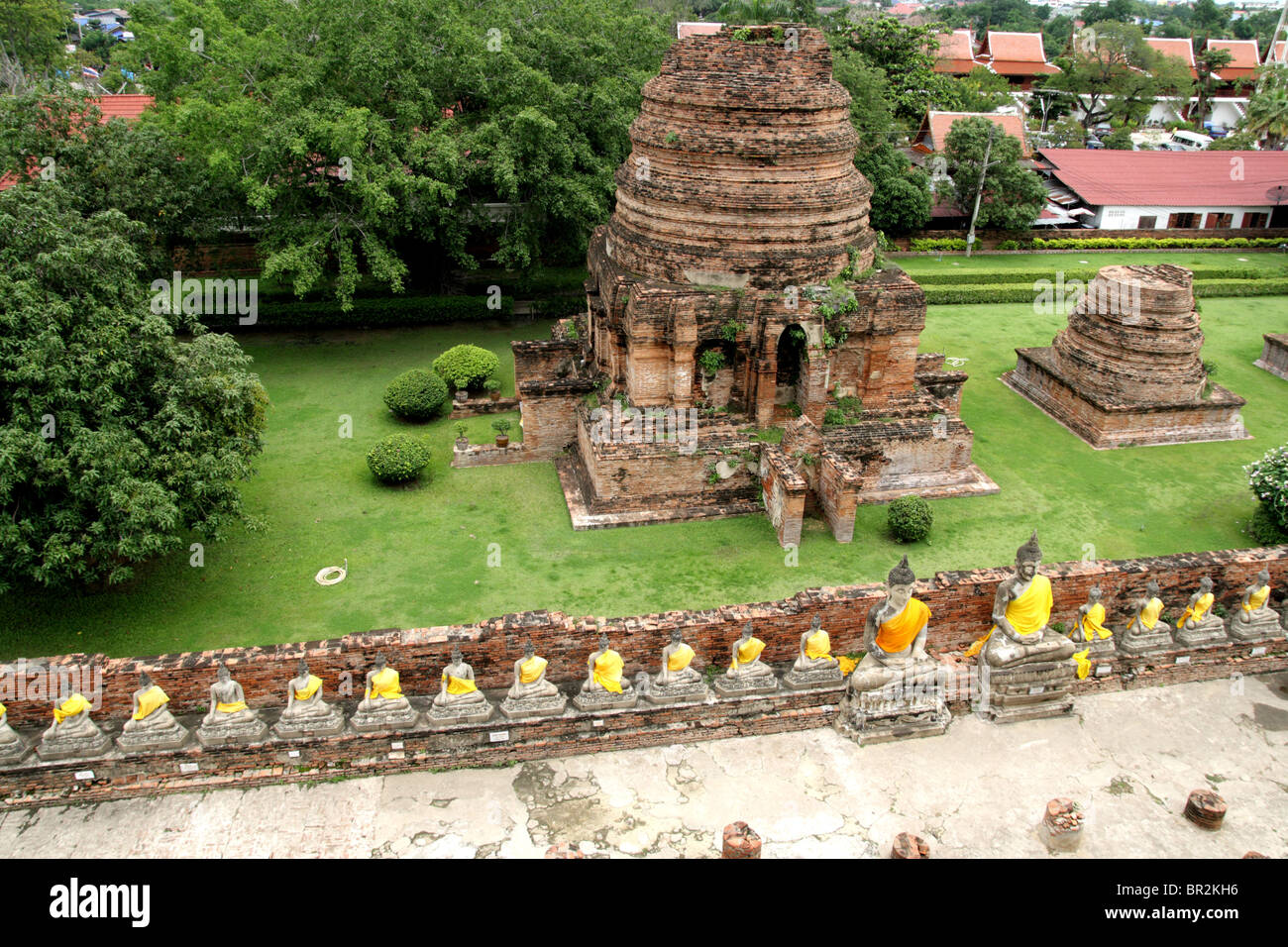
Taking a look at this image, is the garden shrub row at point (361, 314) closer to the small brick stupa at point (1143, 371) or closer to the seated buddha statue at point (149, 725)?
the small brick stupa at point (1143, 371)

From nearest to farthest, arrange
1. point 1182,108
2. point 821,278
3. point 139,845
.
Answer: point 139,845
point 821,278
point 1182,108

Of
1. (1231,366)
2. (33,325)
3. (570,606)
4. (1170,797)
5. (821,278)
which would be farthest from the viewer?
(1231,366)

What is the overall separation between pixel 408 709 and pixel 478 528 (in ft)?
20.1

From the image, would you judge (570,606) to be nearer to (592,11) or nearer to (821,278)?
(821,278)

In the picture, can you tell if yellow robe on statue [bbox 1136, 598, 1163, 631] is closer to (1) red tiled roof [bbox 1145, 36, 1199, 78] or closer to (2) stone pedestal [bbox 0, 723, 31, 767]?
(2) stone pedestal [bbox 0, 723, 31, 767]

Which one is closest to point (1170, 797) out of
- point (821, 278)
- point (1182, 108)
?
point (821, 278)

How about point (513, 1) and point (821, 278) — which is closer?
point (821, 278)

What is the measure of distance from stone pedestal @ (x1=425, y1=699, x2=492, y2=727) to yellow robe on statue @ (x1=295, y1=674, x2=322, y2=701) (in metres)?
1.41

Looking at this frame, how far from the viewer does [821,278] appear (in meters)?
17.6

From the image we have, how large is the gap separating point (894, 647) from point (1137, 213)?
32621 millimetres

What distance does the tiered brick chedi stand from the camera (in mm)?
16703

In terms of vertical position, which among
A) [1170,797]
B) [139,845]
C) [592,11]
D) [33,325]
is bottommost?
[139,845]

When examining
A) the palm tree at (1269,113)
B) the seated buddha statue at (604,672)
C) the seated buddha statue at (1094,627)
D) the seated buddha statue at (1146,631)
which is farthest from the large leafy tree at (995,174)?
the seated buddha statue at (604,672)

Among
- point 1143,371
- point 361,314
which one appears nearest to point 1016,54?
point 1143,371
